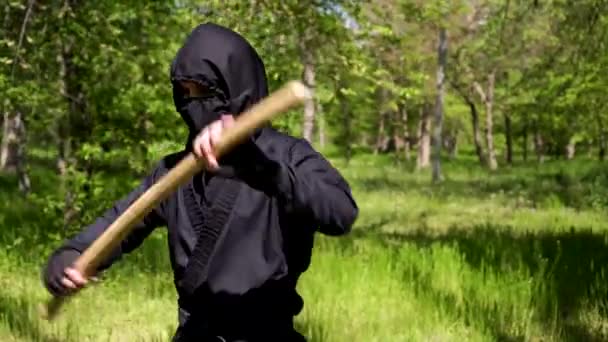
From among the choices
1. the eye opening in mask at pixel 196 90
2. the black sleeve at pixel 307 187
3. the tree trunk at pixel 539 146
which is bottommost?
the tree trunk at pixel 539 146

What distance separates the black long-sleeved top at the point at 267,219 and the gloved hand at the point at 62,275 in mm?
48

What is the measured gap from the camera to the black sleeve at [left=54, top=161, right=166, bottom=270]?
2.45 metres

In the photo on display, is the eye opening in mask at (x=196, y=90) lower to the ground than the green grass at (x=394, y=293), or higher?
higher

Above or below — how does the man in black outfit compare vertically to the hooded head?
below

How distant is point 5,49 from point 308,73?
5203 millimetres

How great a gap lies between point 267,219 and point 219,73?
420mm

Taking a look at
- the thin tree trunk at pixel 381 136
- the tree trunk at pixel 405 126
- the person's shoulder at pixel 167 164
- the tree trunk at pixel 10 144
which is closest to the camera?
the person's shoulder at pixel 167 164

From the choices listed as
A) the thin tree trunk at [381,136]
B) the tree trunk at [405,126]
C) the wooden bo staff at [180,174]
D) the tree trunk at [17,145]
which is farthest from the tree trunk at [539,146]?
the wooden bo staff at [180,174]

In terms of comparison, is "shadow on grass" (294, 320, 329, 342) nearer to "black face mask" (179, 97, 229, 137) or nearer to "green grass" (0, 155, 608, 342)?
"green grass" (0, 155, 608, 342)

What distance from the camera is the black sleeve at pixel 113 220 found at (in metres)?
2.45

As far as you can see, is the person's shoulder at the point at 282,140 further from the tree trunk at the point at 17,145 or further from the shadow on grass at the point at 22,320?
the tree trunk at the point at 17,145

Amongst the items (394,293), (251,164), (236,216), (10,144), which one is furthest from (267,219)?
(10,144)

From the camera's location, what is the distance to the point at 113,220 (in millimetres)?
2469

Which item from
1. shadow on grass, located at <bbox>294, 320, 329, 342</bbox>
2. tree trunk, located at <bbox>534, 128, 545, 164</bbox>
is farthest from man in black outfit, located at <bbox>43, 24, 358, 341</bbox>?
tree trunk, located at <bbox>534, 128, 545, 164</bbox>
